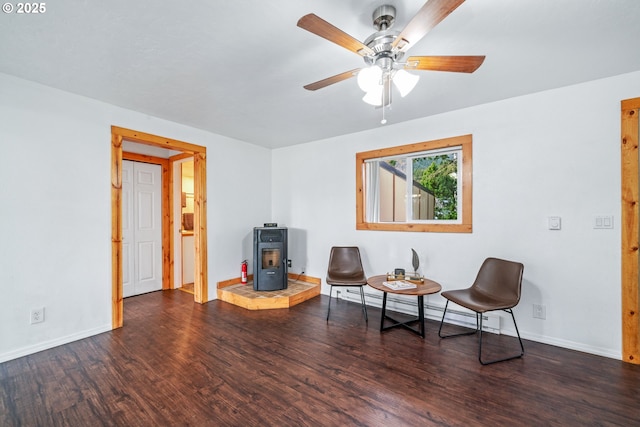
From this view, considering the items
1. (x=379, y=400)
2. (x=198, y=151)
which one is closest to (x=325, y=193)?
(x=198, y=151)

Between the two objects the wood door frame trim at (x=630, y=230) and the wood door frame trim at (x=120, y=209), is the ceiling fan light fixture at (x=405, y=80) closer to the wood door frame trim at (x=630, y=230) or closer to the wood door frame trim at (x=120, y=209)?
the wood door frame trim at (x=630, y=230)

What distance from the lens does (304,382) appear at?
208 cm

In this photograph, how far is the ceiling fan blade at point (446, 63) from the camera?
160 cm

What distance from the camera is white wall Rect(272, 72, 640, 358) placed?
244 cm

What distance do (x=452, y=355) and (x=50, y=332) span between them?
3758 millimetres

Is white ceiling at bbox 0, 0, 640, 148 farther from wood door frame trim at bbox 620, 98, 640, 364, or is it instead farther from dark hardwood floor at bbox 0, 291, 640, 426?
dark hardwood floor at bbox 0, 291, 640, 426

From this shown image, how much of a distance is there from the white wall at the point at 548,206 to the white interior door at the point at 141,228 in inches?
155

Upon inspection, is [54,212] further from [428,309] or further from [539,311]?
[539,311]

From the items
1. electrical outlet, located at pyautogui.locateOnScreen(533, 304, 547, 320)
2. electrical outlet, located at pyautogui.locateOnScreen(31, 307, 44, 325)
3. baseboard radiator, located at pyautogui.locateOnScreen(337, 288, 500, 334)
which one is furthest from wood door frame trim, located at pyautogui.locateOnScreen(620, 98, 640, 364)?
electrical outlet, located at pyautogui.locateOnScreen(31, 307, 44, 325)

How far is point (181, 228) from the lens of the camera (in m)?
4.79

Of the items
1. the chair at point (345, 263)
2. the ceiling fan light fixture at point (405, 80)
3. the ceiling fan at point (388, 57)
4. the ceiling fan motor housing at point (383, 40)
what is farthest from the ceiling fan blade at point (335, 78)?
the chair at point (345, 263)

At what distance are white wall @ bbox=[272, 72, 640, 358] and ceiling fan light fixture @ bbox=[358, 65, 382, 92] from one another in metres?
1.95

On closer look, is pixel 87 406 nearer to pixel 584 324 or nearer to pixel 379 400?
pixel 379 400

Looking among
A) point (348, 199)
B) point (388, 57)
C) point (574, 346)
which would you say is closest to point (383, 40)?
point (388, 57)
